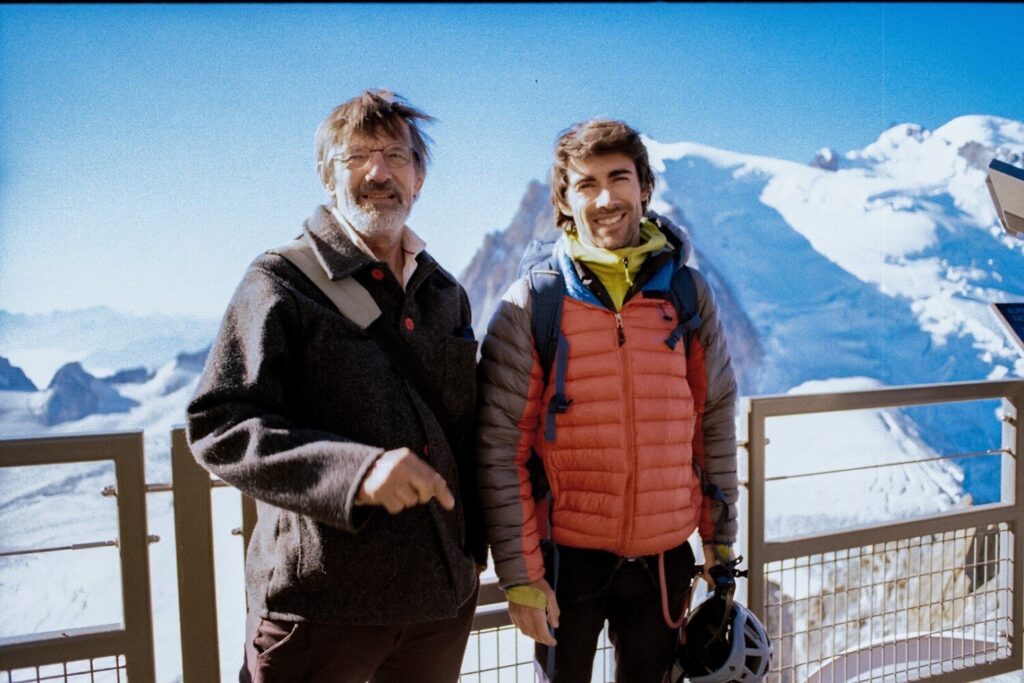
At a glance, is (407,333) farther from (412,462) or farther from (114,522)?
(114,522)

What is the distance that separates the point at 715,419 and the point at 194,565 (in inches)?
46.1

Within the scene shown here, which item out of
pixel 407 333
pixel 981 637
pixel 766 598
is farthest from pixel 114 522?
pixel 981 637

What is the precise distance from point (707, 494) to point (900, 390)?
0.91m

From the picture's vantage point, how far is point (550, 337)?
5.29ft

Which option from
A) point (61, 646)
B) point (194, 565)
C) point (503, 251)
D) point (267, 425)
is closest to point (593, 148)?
point (267, 425)

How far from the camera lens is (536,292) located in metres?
1.64

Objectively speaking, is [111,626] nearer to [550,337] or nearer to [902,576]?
[550,337]

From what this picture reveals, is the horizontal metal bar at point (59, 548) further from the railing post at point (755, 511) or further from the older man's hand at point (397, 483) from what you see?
the railing post at point (755, 511)

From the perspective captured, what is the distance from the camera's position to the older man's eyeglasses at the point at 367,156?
1372mm

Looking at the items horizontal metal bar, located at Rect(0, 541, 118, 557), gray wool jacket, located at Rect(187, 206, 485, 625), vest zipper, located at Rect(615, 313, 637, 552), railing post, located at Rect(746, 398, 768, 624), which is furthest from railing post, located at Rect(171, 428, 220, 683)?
railing post, located at Rect(746, 398, 768, 624)

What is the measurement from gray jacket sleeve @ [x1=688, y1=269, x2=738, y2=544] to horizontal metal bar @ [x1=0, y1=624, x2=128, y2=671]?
1.30 metres

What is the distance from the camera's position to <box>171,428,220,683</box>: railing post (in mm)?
1638

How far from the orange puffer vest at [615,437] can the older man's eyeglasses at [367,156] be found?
1.55 ft

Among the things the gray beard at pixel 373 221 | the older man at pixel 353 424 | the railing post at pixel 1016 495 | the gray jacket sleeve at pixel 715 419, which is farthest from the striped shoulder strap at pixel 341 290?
the railing post at pixel 1016 495
